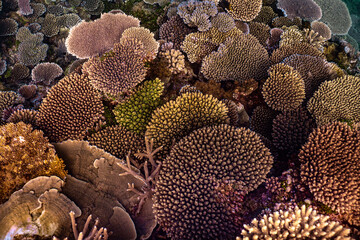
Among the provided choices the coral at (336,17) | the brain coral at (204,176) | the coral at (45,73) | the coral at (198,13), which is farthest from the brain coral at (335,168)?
the coral at (336,17)

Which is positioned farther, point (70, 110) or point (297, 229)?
point (70, 110)

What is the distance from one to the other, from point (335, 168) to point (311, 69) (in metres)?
2.18

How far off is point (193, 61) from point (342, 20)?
733 centimetres

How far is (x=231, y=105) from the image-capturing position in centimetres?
371

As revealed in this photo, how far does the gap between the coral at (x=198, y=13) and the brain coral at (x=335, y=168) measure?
2.87m

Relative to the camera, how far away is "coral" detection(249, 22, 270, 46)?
4996mm

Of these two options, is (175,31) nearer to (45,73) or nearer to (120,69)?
(120,69)

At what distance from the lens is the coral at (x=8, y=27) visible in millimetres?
6324

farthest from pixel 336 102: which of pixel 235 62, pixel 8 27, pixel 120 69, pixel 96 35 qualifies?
pixel 8 27

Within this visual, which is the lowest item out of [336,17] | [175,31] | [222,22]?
[175,31]

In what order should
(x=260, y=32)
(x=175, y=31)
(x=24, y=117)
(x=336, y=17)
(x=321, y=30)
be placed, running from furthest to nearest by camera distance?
(x=336, y=17)
(x=321, y=30)
(x=260, y=32)
(x=175, y=31)
(x=24, y=117)

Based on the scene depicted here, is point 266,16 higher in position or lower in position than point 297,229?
higher

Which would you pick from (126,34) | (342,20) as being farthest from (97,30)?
(342,20)

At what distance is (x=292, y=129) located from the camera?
3496 mm
